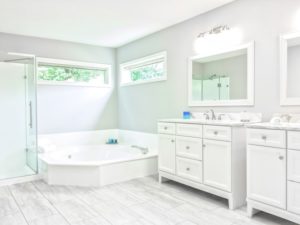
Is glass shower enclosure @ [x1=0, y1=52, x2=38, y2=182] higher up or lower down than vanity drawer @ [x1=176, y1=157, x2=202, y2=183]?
higher up

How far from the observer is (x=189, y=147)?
306 cm

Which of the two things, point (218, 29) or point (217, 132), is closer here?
point (217, 132)

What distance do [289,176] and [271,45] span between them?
141 centimetres

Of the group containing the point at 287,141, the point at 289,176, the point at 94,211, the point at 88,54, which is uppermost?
the point at 88,54

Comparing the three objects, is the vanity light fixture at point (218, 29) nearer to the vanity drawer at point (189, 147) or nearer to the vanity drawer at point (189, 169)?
the vanity drawer at point (189, 147)

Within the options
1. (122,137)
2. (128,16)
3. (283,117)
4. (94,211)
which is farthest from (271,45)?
(122,137)

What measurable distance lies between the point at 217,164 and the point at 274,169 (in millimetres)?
623

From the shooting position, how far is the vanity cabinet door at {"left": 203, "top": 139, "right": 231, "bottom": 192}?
259cm

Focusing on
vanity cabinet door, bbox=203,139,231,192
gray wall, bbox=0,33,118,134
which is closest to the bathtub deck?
vanity cabinet door, bbox=203,139,231,192

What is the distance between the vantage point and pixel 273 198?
2.22m

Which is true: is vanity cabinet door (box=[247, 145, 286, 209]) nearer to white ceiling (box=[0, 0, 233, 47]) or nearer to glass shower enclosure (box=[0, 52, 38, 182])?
white ceiling (box=[0, 0, 233, 47])

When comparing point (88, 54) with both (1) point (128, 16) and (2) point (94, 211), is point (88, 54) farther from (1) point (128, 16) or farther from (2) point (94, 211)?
(2) point (94, 211)

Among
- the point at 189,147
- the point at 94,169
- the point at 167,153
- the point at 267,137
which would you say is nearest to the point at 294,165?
the point at 267,137

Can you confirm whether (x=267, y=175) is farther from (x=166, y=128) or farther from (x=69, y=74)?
(x=69, y=74)
